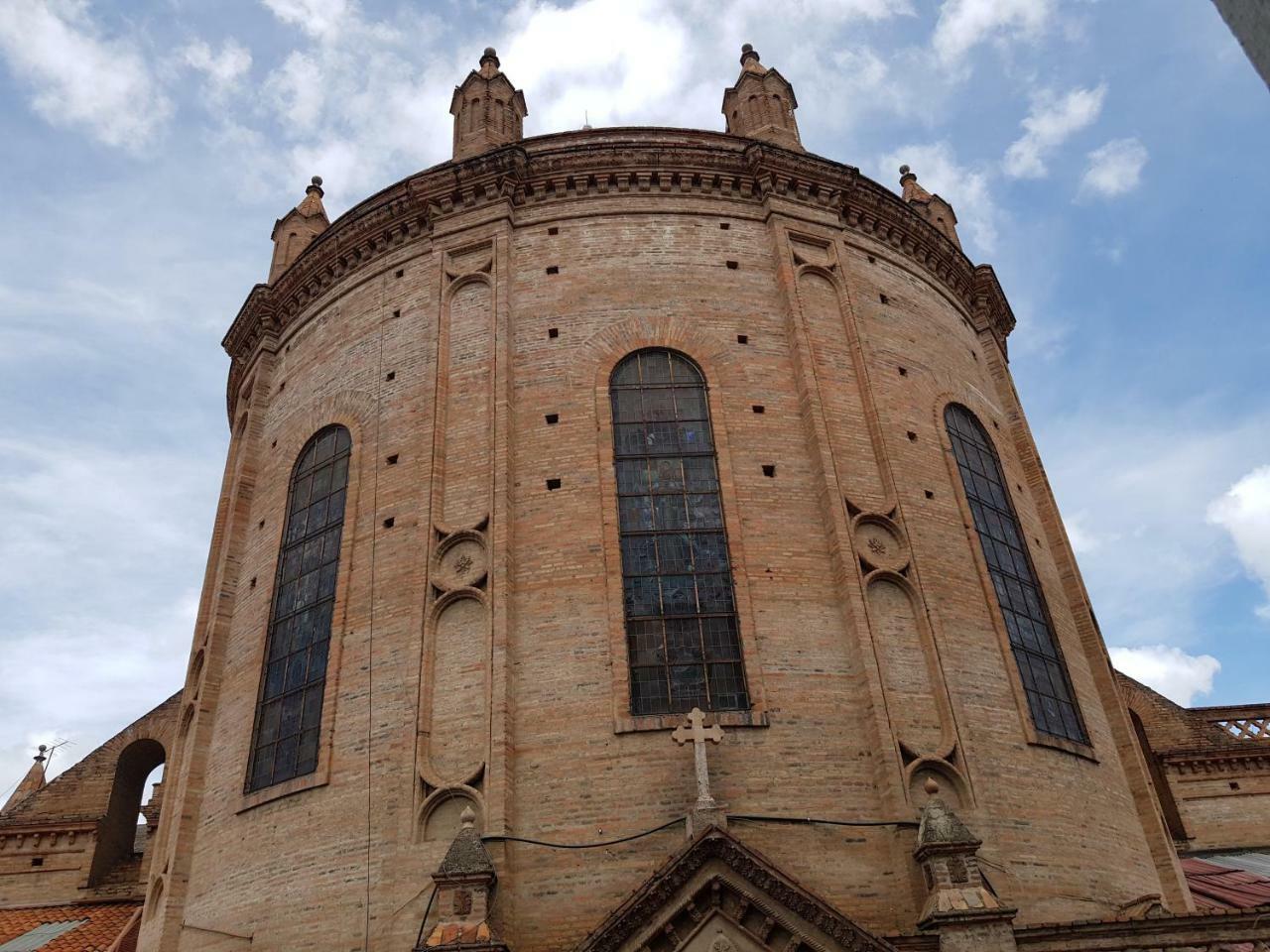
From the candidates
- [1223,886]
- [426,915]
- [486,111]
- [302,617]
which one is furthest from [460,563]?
[1223,886]

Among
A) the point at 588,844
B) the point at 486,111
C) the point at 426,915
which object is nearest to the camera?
the point at 426,915

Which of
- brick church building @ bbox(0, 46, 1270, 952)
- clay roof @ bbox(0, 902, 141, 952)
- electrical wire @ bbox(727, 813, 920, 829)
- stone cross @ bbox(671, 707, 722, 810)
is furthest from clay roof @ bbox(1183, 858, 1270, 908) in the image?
clay roof @ bbox(0, 902, 141, 952)

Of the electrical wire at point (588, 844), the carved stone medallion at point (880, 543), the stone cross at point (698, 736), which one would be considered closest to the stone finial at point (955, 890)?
the stone cross at point (698, 736)

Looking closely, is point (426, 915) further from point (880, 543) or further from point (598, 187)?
point (598, 187)

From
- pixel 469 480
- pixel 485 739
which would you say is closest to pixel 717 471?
pixel 469 480

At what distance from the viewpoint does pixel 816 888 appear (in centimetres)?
1071

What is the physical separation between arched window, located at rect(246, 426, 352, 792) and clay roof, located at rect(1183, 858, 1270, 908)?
43.6 ft

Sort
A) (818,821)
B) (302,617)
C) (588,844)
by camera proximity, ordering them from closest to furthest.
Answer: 1. (588,844)
2. (818,821)
3. (302,617)

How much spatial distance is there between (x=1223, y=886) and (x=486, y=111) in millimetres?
18634

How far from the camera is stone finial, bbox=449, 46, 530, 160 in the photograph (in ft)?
61.0

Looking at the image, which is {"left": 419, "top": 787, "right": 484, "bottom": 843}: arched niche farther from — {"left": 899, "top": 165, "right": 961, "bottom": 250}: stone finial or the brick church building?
{"left": 899, "top": 165, "right": 961, "bottom": 250}: stone finial

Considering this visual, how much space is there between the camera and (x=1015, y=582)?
15242mm

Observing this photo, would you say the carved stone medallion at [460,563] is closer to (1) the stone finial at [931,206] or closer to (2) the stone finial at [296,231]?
(2) the stone finial at [296,231]

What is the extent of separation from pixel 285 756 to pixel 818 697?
278 inches
